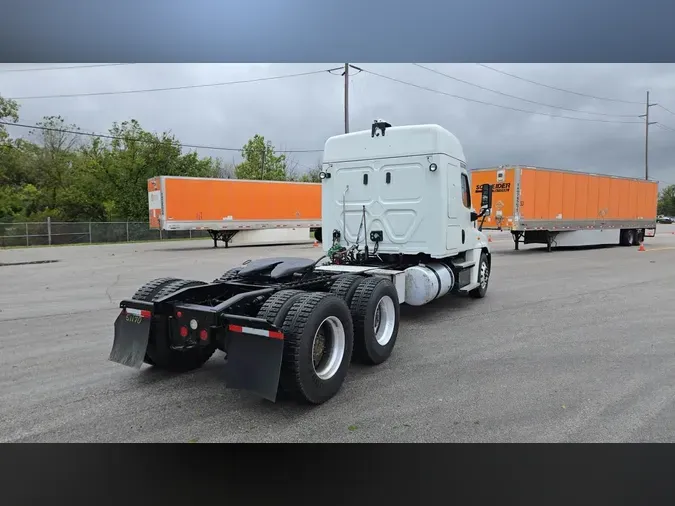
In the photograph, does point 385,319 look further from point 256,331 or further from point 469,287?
point 469,287

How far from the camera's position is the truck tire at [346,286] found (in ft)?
17.5

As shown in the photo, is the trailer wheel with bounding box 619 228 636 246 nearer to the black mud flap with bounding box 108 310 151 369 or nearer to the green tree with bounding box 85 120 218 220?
the black mud flap with bounding box 108 310 151 369

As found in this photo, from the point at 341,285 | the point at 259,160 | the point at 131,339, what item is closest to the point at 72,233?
the point at 259,160

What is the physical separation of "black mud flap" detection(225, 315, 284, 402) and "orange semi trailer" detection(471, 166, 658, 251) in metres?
13.7

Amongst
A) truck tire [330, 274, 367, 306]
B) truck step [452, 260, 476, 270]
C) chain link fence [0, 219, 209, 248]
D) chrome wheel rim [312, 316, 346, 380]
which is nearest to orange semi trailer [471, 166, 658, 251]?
truck step [452, 260, 476, 270]

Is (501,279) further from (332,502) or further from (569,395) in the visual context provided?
(332,502)

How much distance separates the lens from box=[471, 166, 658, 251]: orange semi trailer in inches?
761

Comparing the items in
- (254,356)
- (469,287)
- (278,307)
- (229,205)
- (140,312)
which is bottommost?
(469,287)

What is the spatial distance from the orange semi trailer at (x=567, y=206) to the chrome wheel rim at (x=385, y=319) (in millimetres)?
11636

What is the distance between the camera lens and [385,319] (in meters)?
5.73

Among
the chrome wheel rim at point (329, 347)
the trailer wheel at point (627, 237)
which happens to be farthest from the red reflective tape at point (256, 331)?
the trailer wheel at point (627, 237)

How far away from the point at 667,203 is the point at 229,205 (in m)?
103
